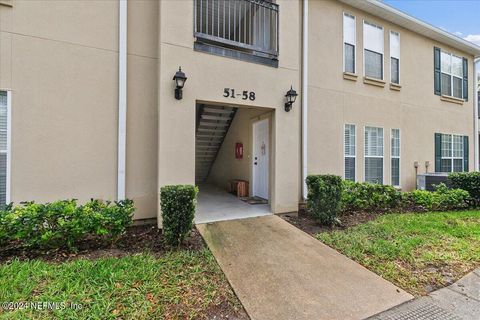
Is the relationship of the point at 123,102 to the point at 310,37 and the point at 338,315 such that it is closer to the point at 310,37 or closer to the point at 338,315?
the point at 338,315

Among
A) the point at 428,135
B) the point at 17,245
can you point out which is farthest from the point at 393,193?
the point at 17,245

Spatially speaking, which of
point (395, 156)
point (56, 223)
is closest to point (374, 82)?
point (395, 156)

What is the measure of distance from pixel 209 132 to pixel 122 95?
157 inches

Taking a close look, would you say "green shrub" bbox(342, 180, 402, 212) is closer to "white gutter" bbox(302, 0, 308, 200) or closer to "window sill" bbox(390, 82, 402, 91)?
"white gutter" bbox(302, 0, 308, 200)

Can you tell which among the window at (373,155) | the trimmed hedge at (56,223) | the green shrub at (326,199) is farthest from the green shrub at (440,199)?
the trimmed hedge at (56,223)

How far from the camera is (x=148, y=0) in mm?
4828

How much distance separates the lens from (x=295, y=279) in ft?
9.86

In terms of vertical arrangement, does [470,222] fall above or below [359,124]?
below

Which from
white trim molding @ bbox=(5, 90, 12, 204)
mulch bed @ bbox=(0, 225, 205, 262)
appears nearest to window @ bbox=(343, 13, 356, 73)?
mulch bed @ bbox=(0, 225, 205, 262)

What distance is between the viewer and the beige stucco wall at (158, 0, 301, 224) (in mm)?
4484

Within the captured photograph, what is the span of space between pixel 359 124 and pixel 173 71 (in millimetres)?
5670

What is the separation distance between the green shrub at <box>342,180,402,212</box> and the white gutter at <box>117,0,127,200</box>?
5.01m

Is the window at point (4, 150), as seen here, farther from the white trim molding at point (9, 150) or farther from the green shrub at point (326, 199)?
the green shrub at point (326, 199)

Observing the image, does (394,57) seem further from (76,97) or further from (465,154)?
(76,97)
